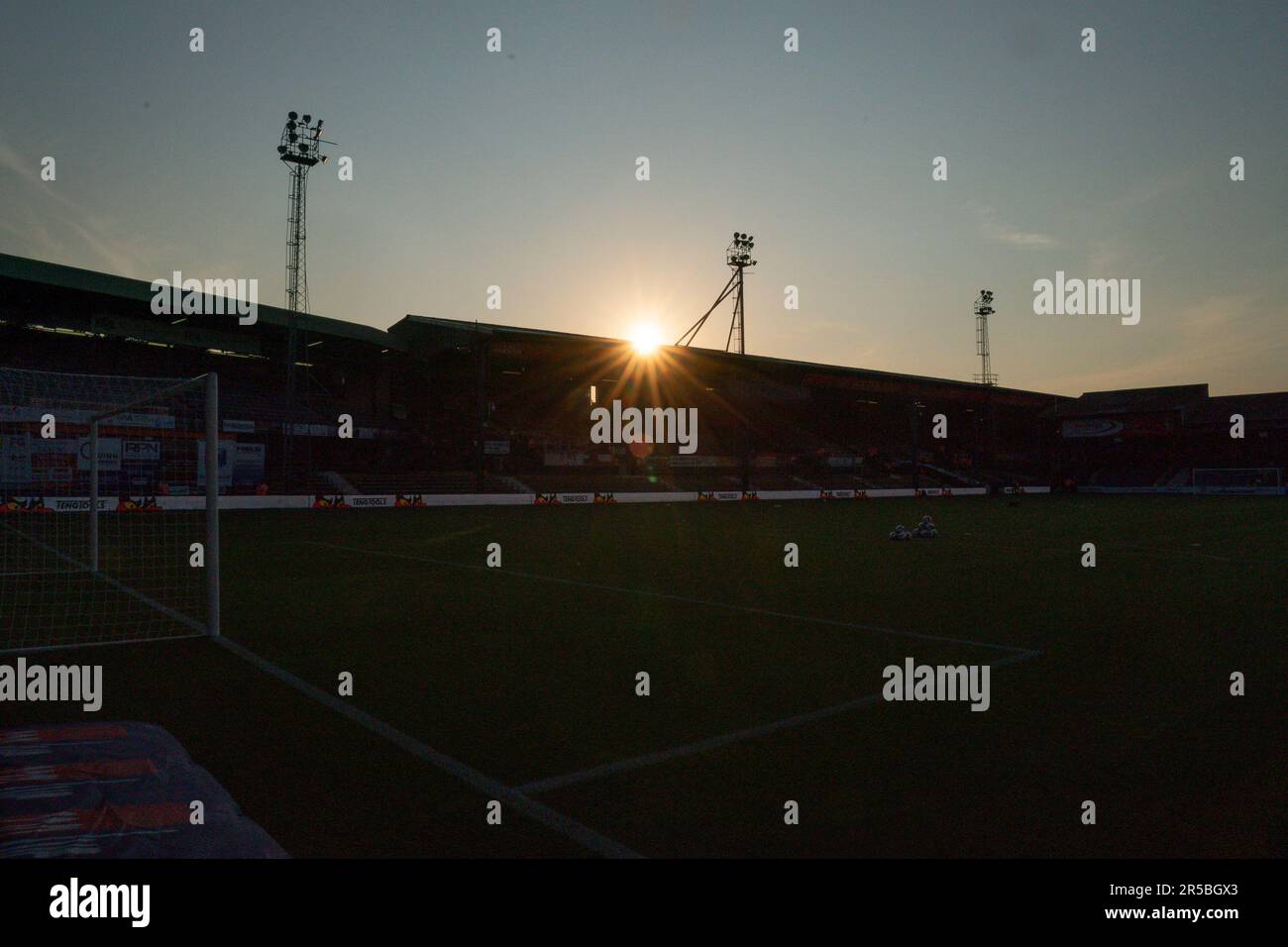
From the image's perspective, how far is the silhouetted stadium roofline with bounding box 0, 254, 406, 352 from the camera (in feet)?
114

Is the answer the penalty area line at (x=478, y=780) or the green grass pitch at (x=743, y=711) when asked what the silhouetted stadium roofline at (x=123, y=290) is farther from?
the penalty area line at (x=478, y=780)

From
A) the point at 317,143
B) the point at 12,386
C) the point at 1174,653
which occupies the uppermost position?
the point at 317,143

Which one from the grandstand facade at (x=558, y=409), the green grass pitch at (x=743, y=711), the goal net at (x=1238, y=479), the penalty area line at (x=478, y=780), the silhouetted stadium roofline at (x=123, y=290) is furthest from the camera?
the goal net at (x=1238, y=479)

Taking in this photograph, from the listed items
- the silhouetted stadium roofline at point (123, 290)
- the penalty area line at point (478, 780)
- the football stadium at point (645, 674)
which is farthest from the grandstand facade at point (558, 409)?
the penalty area line at point (478, 780)

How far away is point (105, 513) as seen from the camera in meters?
29.1

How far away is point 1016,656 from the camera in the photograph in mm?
7152

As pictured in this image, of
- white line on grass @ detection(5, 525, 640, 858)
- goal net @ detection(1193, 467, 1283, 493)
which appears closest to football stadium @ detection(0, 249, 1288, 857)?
white line on grass @ detection(5, 525, 640, 858)

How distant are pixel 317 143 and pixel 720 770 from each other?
3991 cm

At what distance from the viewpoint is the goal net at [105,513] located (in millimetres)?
8633

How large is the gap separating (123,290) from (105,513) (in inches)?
566

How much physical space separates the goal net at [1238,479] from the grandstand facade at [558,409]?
3.83 meters

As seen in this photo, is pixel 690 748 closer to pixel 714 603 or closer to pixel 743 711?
pixel 743 711

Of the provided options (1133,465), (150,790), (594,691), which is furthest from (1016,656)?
(1133,465)
